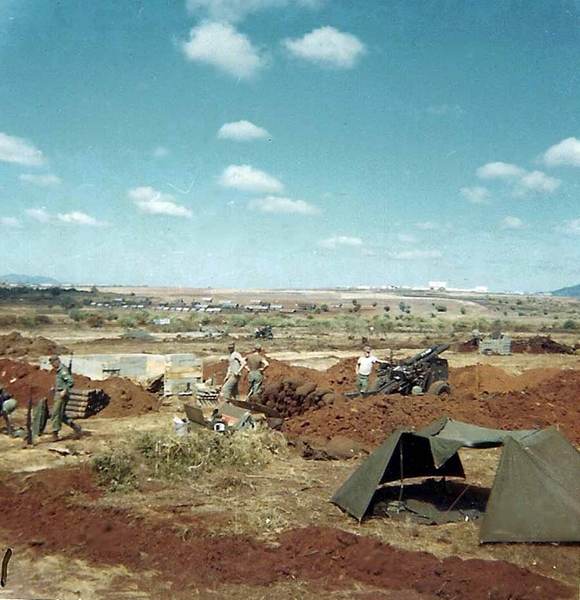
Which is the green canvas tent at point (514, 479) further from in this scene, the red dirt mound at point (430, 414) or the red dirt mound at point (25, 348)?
the red dirt mound at point (25, 348)

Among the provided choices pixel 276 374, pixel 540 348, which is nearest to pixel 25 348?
pixel 276 374

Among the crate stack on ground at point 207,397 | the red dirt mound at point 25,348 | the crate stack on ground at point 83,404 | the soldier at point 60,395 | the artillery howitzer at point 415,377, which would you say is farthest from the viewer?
the red dirt mound at point 25,348

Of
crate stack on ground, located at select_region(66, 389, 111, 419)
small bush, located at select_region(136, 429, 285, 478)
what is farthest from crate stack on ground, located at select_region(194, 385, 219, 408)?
small bush, located at select_region(136, 429, 285, 478)

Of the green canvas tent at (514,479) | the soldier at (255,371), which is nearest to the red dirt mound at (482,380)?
the soldier at (255,371)

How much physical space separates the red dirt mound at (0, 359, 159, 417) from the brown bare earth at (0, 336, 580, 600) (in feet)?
12.1

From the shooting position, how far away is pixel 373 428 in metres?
14.2

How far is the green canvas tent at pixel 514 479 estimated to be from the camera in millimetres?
7812

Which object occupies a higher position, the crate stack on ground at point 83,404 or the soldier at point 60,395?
the soldier at point 60,395

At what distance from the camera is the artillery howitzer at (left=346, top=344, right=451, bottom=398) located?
703 inches

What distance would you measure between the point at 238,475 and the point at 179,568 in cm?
357

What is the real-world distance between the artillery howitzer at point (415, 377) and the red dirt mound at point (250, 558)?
9.77m

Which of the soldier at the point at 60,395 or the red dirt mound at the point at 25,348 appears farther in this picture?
the red dirt mound at the point at 25,348

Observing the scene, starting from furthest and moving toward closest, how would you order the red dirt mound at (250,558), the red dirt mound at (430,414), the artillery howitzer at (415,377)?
the artillery howitzer at (415,377), the red dirt mound at (430,414), the red dirt mound at (250,558)

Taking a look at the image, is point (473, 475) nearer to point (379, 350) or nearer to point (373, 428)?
point (373, 428)
